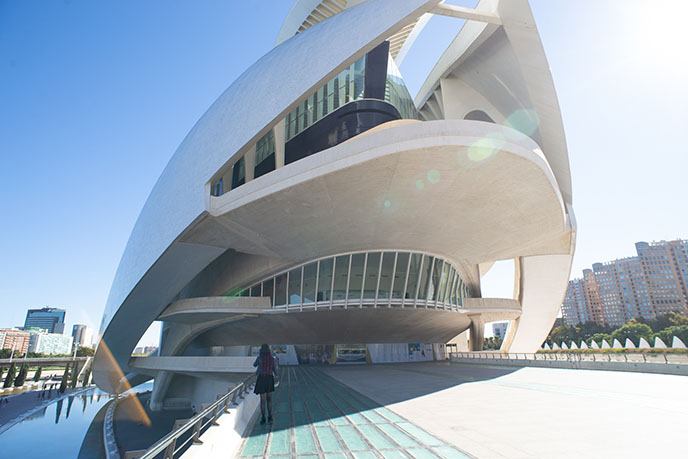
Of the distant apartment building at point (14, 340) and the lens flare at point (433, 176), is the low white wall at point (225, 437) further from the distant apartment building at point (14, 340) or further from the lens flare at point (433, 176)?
the distant apartment building at point (14, 340)

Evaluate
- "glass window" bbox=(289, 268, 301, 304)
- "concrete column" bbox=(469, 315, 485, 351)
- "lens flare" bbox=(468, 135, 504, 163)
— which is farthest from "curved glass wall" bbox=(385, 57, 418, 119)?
"concrete column" bbox=(469, 315, 485, 351)

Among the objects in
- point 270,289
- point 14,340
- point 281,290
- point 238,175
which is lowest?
point 14,340

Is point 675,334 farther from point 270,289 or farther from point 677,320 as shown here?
point 270,289

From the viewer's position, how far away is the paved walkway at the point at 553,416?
4.19 meters

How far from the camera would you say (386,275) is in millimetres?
18688

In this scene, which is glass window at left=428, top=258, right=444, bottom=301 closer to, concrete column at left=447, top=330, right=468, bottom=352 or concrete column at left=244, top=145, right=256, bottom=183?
concrete column at left=244, top=145, right=256, bottom=183

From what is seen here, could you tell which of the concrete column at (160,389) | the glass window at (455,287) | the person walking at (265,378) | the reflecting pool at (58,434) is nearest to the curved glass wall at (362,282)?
the glass window at (455,287)

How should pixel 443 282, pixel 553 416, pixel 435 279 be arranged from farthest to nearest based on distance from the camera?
pixel 443 282 < pixel 435 279 < pixel 553 416

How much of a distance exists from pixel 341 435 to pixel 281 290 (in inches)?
601

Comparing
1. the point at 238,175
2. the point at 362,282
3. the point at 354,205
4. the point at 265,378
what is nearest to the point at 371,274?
the point at 362,282

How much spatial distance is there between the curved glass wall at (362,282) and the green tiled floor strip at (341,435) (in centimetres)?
1109

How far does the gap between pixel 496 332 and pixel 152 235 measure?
468 feet

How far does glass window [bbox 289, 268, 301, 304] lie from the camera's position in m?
19.3

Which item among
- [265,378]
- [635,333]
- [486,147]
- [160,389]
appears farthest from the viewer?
[635,333]
